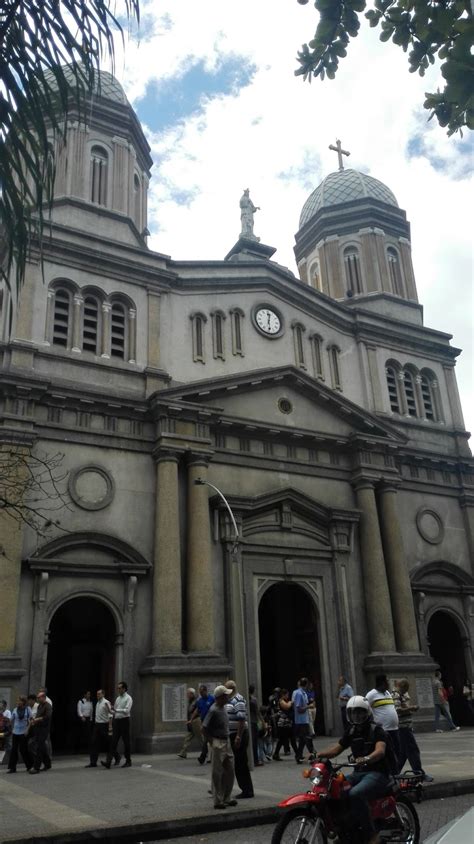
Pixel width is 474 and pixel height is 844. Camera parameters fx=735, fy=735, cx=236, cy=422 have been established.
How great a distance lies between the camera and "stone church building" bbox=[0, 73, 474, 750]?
2144 centimetres

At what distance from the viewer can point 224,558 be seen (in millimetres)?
23672

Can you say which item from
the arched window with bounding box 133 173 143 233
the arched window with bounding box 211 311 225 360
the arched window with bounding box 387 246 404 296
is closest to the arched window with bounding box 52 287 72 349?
the arched window with bounding box 211 311 225 360

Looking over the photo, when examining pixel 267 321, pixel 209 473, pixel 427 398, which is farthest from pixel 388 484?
pixel 267 321

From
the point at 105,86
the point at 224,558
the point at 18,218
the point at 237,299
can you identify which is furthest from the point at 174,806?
the point at 105,86

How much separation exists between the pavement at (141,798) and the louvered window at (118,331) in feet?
42.1

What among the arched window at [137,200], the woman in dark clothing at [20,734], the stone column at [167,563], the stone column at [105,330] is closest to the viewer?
the woman in dark clothing at [20,734]

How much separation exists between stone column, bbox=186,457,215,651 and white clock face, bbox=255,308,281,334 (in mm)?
7086

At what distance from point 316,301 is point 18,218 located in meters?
Result: 24.6

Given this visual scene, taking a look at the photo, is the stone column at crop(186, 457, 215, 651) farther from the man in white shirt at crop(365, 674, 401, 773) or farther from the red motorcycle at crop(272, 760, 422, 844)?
the red motorcycle at crop(272, 760, 422, 844)

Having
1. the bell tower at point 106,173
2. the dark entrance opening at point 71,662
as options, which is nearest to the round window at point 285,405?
the bell tower at point 106,173

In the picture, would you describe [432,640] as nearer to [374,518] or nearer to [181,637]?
[374,518]

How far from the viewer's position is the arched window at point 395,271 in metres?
35.1

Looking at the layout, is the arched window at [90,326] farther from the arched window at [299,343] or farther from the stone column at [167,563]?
the arched window at [299,343]

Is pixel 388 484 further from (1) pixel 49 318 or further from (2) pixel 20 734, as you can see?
(2) pixel 20 734
